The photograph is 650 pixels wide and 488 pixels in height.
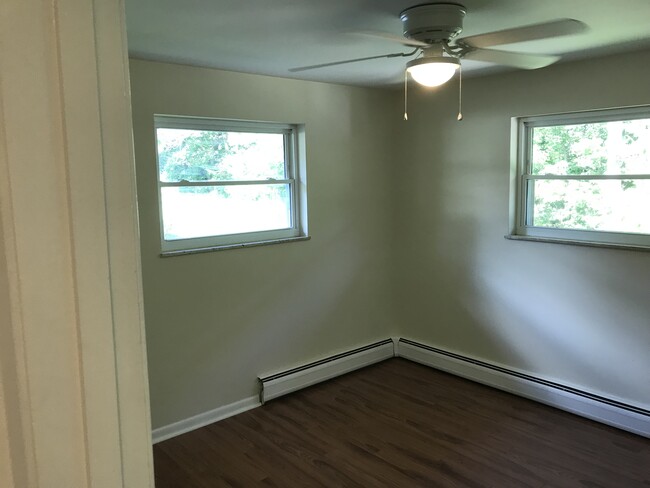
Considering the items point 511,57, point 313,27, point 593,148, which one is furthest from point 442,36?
point 593,148

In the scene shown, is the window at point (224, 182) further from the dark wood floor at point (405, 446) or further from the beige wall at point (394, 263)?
the dark wood floor at point (405, 446)

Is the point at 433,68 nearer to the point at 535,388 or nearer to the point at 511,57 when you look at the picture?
the point at 511,57

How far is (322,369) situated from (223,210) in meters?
1.49

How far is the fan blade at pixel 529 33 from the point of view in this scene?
1.90m

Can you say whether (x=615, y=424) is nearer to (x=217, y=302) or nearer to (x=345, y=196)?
(x=345, y=196)

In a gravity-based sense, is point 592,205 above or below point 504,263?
above

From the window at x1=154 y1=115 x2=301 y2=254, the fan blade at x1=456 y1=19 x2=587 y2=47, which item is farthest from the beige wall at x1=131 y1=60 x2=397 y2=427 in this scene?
the fan blade at x1=456 y1=19 x2=587 y2=47

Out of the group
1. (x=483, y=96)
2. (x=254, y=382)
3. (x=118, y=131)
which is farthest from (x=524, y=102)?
(x=118, y=131)

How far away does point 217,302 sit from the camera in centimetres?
351

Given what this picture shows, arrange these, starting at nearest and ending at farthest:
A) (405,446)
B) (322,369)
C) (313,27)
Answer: (313,27), (405,446), (322,369)

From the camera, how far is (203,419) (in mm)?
3496

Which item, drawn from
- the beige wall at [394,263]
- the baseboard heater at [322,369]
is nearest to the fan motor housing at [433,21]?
the beige wall at [394,263]

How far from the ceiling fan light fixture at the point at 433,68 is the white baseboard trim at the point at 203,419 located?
254 cm

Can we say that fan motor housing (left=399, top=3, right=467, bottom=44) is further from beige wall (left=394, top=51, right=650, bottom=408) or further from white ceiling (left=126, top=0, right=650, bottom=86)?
beige wall (left=394, top=51, right=650, bottom=408)
